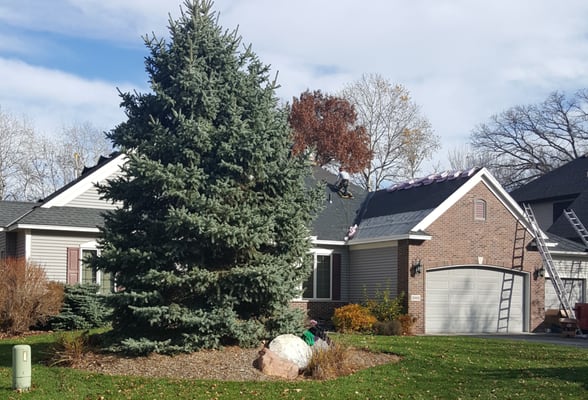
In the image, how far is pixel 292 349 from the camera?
13828 millimetres

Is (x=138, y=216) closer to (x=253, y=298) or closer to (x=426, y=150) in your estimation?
(x=253, y=298)

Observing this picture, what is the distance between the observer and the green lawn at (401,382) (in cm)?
1180

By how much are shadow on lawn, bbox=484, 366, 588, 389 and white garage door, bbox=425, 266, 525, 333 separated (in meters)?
9.52

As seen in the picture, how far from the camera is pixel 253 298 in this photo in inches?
575

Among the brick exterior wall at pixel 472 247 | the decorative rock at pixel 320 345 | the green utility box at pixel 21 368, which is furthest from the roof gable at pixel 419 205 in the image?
the green utility box at pixel 21 368

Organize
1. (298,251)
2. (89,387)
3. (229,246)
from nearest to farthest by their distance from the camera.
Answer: (89,387) → (229,246) → (298,251)

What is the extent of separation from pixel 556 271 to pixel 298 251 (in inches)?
594

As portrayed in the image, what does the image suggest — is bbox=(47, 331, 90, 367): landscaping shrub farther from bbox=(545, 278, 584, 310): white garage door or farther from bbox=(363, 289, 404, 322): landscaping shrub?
bbox=(545, 278, 584, 310): white garage door

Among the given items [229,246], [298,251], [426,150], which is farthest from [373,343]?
[426,150]

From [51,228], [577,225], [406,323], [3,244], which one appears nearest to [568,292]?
[577,225]

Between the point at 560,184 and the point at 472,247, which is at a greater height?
the point at 560,184

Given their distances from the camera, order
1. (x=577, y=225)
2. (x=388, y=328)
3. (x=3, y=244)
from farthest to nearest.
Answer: (x=577, y=225) < (x=3, y=244) < (x=388, y=328)

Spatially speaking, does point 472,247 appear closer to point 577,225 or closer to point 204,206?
point 577,225

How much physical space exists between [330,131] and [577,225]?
20.7 meters
